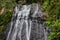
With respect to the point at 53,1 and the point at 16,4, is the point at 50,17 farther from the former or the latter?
the point at 16,4

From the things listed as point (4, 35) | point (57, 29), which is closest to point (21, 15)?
point (4, 35)

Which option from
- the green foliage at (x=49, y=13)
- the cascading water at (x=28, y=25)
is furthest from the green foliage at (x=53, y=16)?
the cascading water at (x=28, y=25)

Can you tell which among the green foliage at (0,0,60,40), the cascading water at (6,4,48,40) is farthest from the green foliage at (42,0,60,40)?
the cascading water at (6,4,48,40)

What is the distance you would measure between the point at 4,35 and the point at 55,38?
280 centimetres

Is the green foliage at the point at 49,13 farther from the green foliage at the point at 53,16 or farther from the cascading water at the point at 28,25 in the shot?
the cascading water at the point at 28,25

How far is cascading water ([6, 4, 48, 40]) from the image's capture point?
854 cm

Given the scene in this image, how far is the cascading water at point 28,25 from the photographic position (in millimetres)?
8539

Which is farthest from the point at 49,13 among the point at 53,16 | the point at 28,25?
the point at 28,25

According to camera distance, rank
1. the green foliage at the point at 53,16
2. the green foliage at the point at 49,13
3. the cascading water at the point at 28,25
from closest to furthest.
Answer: the green foliage at the point at 53,16 < the green foliage at the point at 49,13 < the cascading water at the point at 28,25

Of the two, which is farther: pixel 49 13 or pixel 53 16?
pixel 49 13

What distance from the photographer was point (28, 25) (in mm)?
8938

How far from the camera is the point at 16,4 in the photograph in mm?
10969

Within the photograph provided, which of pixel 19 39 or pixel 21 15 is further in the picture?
pixel 21 15

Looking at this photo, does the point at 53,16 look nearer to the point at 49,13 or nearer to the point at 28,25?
the point at 49,13
